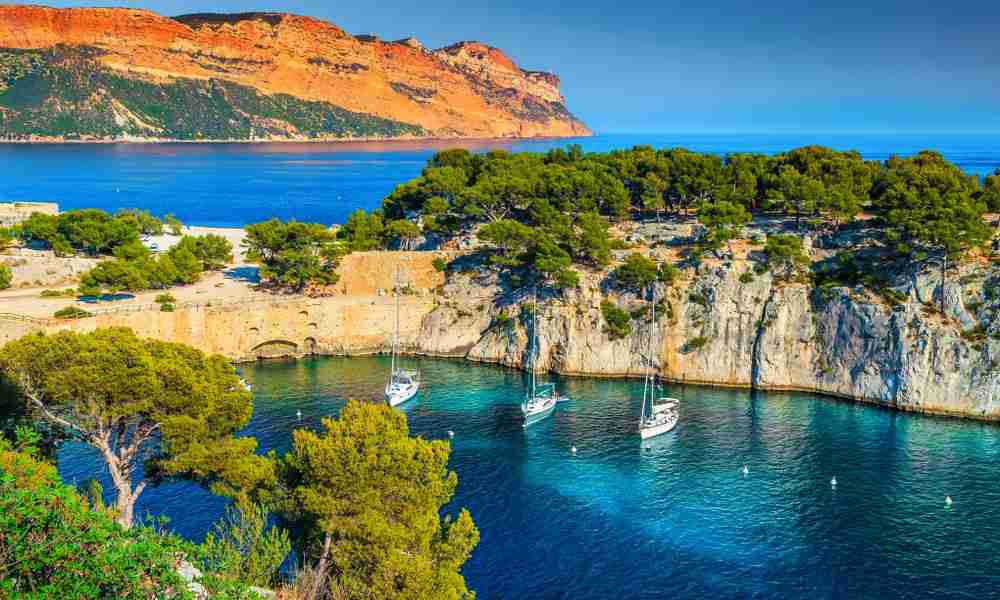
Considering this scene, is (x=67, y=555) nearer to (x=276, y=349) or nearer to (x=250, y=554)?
(x=250, y=554)

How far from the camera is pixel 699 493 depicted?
165ft

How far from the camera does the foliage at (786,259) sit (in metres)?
74.9

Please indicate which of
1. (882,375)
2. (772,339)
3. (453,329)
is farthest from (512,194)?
(882,375)

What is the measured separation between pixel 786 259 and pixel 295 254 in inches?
2026

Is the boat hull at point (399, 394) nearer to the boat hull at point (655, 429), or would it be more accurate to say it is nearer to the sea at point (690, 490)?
the sea at point (690, 490)

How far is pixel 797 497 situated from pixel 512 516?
18740 mm

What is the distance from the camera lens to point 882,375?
221 ft

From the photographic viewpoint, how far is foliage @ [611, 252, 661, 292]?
75.9 meters

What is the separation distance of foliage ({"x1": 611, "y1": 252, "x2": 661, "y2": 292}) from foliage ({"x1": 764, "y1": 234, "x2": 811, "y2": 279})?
10969mm

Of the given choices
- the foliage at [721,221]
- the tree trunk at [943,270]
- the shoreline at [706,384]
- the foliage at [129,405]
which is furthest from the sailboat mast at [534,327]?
the foliage at [129,405]

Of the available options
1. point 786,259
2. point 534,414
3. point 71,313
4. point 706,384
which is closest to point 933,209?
point 786,259

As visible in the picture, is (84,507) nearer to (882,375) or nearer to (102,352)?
(102,352)

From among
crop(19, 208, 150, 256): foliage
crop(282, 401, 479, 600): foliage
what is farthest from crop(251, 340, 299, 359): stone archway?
crop(282, 401, 479, 600): foliage

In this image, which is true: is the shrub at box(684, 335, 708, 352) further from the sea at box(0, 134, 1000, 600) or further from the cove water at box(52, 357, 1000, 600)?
the cove water at box(52, 357, 1000, 600)
